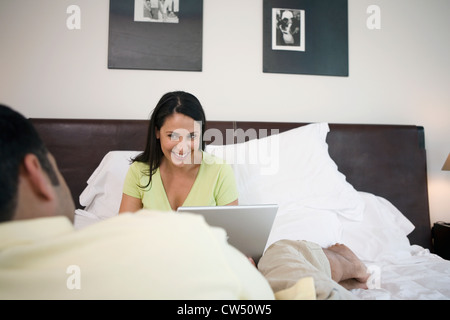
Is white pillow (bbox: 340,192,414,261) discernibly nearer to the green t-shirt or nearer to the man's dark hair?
the green t-shirt

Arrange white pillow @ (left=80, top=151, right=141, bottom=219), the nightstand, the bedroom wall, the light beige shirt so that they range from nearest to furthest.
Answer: the light beige shirt
white pillow @ (left=80, top=151, right=141, bottom=219)
the nightstand
the bedroom wall

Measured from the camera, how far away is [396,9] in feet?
7.53

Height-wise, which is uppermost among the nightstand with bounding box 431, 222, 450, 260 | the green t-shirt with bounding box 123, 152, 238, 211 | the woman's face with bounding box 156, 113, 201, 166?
the woman's face with bounding box 156, 113, 201, 166

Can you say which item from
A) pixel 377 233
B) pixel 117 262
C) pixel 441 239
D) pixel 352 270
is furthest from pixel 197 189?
pixel 441 239

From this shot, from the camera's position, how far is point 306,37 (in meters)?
2.22

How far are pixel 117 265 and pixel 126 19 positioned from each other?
1982mm

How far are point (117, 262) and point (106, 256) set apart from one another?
0.02 m

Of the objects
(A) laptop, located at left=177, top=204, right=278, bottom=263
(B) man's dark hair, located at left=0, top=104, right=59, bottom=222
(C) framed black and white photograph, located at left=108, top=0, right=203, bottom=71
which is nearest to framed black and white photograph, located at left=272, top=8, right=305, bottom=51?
(C) framed black and white photograph, located at left=108, top=0, right=203, bottom=71

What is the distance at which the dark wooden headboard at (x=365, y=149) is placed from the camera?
1952 millimetres

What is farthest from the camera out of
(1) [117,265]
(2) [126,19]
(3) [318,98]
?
(3) [318,98]

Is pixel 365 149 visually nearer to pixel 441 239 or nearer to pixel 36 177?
pixel 441 239

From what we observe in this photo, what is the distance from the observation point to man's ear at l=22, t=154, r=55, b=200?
20.4 inches

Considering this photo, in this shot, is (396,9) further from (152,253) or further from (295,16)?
(152,253)
